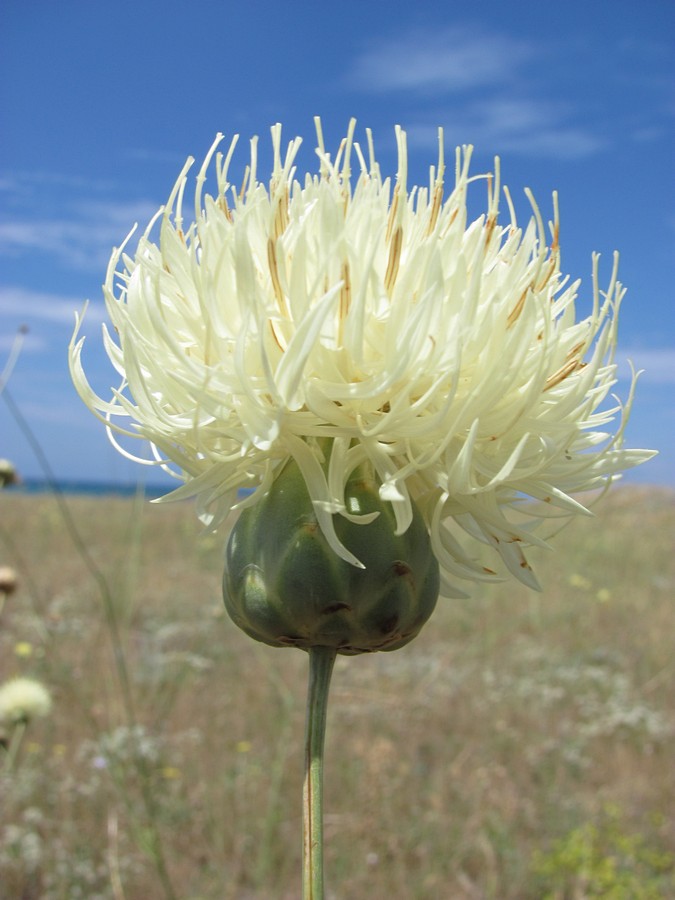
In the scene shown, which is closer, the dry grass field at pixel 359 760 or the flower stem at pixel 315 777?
the flower stem at pixel 315 777

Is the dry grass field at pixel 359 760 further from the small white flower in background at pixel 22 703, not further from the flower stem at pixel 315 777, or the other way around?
the flower stem at pixel 315 777

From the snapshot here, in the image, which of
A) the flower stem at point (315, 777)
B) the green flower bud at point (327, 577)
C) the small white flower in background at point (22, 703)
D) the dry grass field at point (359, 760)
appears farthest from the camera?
the dry grass field at point (359, 760)

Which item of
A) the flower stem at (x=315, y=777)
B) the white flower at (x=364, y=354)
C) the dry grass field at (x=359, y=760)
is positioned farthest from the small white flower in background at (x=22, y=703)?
the flower stem at (x=315, y=777)

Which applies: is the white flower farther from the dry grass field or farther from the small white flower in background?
the small white flower in background

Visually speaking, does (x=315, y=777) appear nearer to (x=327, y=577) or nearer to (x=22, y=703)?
(x=327, y=577)

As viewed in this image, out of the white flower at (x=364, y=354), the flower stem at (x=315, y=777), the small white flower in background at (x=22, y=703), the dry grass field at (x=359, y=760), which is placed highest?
the white flower at (x=364, y=354)

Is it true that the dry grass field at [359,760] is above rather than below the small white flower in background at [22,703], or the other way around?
below

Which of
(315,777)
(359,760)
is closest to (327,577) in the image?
(315,777)
